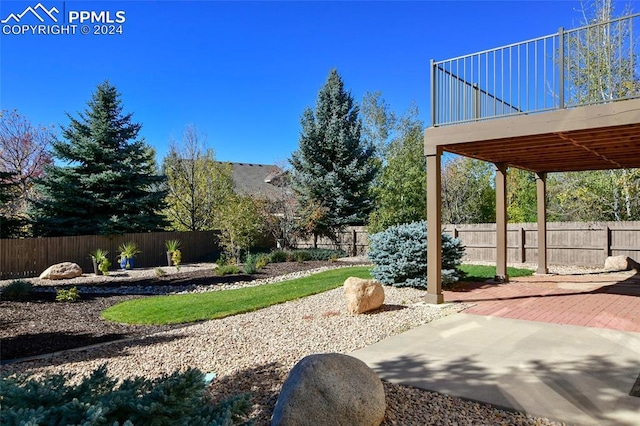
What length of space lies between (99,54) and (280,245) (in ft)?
38.5

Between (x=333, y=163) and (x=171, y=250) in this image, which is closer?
(x=171, y=250)

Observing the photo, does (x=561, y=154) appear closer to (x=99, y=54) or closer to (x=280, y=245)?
(x=99, y=54)

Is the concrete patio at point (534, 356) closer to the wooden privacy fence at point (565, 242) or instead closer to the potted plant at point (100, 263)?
the wooden privacy fence at point (565, 242)

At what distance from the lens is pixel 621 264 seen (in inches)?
448

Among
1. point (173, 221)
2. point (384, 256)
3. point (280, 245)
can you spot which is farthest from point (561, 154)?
point (173, 221)

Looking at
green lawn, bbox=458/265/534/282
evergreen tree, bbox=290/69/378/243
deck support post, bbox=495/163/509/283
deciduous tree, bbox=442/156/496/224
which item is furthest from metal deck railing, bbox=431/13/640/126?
deciduous tree, bbox=442/156/496/224

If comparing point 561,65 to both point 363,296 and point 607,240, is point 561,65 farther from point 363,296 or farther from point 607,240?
point 607,240

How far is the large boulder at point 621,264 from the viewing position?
1133cm

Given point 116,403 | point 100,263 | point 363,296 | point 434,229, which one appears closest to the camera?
point 116,403

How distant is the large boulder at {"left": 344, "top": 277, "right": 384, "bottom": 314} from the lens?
6.66 meters

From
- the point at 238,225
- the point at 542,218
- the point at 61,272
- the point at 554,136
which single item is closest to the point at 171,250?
the point at 238,225

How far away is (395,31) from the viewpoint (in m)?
11.8

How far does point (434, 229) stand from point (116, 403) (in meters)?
5.90

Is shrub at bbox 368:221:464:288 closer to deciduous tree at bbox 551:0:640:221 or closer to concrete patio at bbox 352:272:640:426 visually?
concrete patio at bbox 352:272:640:426
